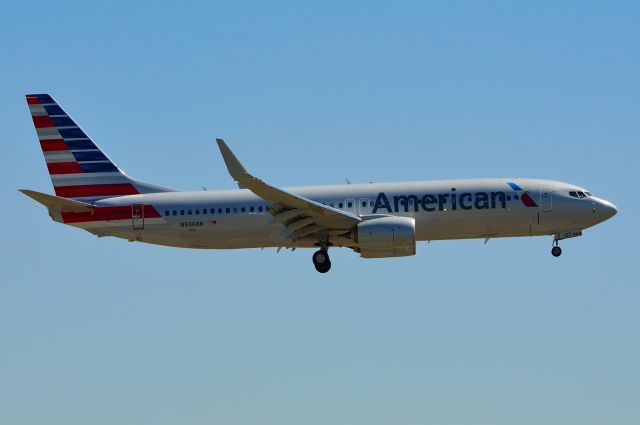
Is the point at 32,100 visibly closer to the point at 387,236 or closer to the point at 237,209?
the point at 237,209

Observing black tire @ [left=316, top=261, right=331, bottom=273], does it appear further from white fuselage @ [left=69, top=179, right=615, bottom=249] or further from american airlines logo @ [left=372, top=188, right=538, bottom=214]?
american airlines logo @ [left=372, top=188, right=538, bottom=214]

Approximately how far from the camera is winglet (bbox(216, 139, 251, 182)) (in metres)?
58.1

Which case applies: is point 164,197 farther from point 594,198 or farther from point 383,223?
point 594,198

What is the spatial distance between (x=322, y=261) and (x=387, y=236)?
3774 millimetres

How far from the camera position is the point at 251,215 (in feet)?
209

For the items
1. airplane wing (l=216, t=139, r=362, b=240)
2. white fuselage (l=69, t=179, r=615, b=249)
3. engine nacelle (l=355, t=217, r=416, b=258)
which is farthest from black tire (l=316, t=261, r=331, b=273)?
engine nacelle (l=355, t=217, r=416, b=258)

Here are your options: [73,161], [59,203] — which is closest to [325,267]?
[59,203]

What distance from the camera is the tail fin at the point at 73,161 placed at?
6712cm

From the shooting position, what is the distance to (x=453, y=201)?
62.0 m

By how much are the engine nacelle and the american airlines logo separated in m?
0.87

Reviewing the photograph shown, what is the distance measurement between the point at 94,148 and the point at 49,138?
2398 millimetres

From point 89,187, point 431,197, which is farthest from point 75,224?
point 431,197

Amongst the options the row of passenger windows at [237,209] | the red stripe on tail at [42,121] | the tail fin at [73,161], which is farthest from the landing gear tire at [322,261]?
the red stripe on tail at [42,121]

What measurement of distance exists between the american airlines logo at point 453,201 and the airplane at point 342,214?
0.05 m
